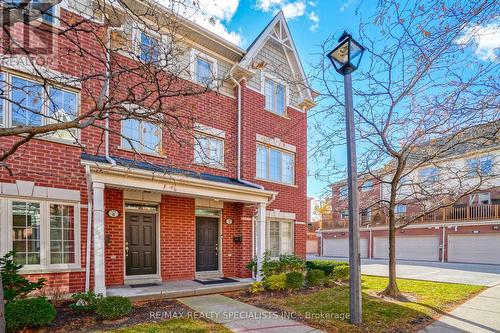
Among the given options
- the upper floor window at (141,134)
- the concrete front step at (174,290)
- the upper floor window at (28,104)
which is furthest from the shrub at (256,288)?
the upper floor window at (28,104)

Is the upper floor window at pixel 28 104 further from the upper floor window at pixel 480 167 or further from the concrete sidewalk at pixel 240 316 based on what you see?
the upper floor window at pixel 480 167

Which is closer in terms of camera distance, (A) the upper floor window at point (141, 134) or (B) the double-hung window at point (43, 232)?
(B) the double-hung window at point (43, 232)

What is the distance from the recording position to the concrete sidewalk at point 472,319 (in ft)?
19.4

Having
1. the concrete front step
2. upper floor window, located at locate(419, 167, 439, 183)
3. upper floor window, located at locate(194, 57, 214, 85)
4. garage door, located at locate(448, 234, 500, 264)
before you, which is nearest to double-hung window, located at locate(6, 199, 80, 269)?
the concrete front step

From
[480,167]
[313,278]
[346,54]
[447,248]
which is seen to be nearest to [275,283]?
[313,278]

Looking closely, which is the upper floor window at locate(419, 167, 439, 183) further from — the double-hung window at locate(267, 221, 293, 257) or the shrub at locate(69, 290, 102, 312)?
the shrub at locate(69, 290, 102, 312)

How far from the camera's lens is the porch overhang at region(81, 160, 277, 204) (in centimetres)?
705

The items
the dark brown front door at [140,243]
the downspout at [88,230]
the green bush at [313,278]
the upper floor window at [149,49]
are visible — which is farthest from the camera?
the green bush at [313,278]

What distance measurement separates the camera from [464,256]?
22672mm

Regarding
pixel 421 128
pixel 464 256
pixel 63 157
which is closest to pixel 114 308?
pixel 63 157

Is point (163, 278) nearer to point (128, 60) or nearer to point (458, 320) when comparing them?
point (128, 60)

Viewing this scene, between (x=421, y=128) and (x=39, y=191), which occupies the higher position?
(x=421, y=128)

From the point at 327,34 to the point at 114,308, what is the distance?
7488 millimetres

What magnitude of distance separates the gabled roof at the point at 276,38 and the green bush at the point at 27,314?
9.45 m
